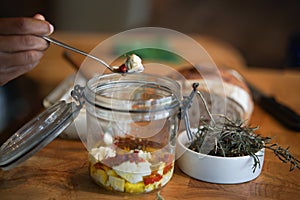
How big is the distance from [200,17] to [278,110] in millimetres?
1403

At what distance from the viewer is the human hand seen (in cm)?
77

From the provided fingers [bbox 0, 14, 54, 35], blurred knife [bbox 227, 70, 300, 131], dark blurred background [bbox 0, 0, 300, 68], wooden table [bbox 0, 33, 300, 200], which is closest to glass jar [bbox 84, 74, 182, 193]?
wooden table [bbox 0, 33, 300, 200]

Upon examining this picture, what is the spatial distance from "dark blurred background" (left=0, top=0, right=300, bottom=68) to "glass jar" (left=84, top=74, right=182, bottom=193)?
1676 mm

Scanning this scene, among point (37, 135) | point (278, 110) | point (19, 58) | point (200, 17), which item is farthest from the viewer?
point (200, 17)

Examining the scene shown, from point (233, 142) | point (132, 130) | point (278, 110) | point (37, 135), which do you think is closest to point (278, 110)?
point (278, 110)

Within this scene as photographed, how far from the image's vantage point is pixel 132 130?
2.52 feet

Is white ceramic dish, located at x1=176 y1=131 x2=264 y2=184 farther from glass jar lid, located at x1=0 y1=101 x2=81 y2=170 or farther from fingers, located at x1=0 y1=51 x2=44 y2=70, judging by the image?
fingers, located at x1=0 y1=51 x2=44 y2=70

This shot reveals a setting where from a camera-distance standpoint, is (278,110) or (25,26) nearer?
(25,26)

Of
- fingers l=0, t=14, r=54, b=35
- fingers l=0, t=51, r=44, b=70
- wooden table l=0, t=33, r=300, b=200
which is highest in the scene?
fingers l=0, t=14, r=54, b=35

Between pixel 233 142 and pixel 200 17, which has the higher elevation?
pixel 233 142

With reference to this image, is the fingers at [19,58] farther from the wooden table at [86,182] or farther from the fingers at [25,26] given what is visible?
the wooden table at [86,182]

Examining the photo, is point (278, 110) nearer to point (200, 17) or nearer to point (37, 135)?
point (37, 135)

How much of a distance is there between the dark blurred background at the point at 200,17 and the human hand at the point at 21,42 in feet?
5.36

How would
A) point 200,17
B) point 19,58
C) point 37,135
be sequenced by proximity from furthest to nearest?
point 200,17
point 19,58
point 37,135
